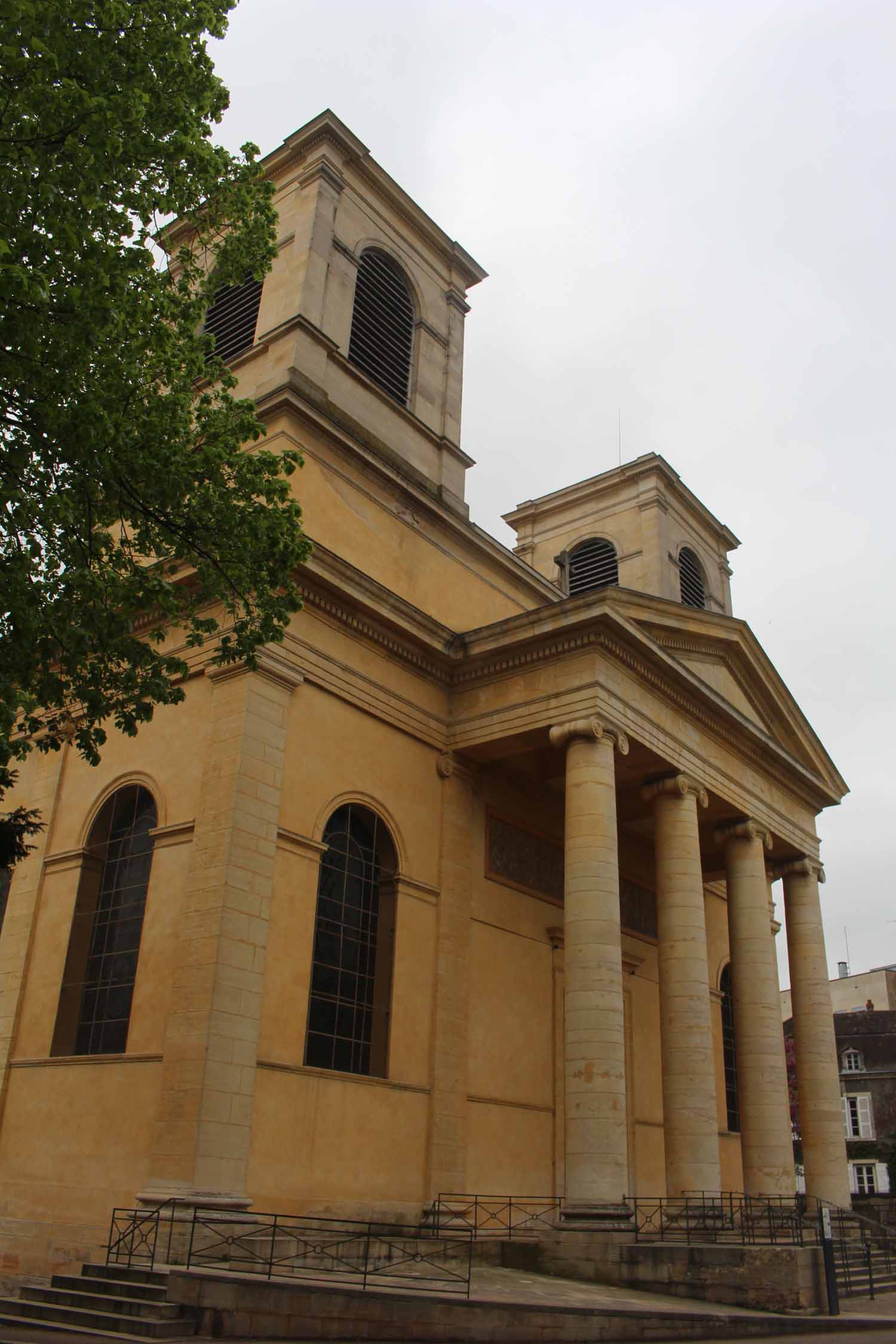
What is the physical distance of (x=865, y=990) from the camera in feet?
196

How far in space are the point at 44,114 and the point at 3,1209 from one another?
525 inches

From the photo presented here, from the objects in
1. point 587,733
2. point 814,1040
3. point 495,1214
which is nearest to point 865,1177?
point 814,1040

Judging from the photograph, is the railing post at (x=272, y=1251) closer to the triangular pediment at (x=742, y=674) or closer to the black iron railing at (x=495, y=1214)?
the black iron railing at (x=495, y=1214)

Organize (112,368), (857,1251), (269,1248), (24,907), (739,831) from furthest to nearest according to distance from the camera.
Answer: (739,831) < (857,1251) < (24,907) < (269,1248) < (112,368)

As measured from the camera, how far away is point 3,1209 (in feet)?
49.5

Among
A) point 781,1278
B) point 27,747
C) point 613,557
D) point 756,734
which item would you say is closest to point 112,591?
point 27,747

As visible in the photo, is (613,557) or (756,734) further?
(613,557)

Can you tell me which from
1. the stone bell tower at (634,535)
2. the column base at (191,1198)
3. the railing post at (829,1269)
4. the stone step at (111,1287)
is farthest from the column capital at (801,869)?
the stone step at (111,1287)

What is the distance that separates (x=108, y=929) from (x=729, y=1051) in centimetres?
1663

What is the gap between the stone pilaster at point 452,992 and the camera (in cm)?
1672

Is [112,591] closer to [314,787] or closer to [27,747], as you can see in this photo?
[27,747]

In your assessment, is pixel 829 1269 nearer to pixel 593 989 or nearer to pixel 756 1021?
pixel 593 989

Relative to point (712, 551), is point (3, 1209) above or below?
below

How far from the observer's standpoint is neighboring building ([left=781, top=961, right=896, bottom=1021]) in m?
58.1
